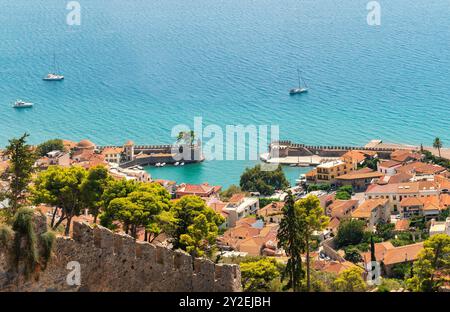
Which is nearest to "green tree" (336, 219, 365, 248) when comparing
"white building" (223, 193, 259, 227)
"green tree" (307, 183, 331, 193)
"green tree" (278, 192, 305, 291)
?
"white building" (223, 193, 259, 227)

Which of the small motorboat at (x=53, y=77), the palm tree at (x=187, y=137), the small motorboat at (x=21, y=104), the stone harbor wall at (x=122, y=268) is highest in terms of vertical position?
the small motorboat at (x=53, y=77)

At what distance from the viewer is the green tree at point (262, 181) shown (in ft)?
203

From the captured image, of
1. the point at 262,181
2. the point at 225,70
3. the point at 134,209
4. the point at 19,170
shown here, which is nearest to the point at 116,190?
the point at 134,209

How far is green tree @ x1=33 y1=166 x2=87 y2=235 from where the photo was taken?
91.5 feet

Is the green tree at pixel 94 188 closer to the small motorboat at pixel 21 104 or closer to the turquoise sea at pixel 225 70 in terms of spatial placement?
the turquoise sea at pixel 225 70

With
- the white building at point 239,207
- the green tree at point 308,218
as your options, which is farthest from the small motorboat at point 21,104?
the green tree at point 308,218

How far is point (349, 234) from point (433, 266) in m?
18.1

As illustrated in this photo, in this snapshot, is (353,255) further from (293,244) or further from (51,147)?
(51,147)

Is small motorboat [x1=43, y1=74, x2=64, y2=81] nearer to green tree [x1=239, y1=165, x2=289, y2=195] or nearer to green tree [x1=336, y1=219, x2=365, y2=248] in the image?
green tree [x1=239, y1=165, x2=289, y2=195]

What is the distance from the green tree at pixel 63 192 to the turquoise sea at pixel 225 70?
129 ft

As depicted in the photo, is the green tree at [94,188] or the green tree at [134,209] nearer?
the green tree at [134,209]

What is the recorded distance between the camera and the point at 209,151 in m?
77.2

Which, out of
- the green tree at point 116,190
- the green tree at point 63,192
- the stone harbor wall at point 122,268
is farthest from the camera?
the green tree at point 63,192
